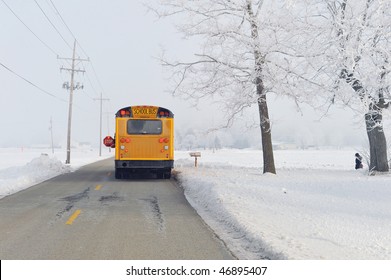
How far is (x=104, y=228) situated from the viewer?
8.09 m

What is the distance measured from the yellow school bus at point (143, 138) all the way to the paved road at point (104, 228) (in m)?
5.23

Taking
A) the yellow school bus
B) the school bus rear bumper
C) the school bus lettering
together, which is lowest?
the school bus rear bumper

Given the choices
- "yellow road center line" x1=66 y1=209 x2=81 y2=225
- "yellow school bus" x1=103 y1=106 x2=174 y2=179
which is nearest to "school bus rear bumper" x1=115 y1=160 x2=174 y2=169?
"yellow school bus" x1=103 y1=106 x2=174 y2=179

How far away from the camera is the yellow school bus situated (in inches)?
734

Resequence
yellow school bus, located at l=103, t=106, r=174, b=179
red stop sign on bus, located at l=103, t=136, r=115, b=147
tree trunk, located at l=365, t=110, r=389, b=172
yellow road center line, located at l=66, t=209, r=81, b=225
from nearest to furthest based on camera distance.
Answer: yellow road center line, located at l=66, t=209, r=81, b=225 < yellow school bus, located at l=103, t=106, r=174, b=179 < tree trunk, located at l=365, t=110, r=389, b=172 < red stop sign on bus, located at l=103, t=136, r=115, b=147

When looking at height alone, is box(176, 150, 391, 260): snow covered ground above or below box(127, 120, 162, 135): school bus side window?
below

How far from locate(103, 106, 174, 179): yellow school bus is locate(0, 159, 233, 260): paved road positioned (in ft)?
17.2

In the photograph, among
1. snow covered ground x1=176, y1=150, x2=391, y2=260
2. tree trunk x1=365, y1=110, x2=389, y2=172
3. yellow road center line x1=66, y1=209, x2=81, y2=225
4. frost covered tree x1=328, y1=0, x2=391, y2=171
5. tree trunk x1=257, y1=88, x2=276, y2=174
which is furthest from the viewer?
tree trunk x1=365, y1=110, x2=389, y2=172

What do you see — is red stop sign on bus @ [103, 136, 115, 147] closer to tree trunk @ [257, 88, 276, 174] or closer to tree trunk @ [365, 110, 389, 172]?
tree trunk @ [257, 88, 276, 174]

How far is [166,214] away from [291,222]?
315 centimetres

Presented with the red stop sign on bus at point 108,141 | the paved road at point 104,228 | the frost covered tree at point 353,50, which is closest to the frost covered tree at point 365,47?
the frost covered tree at point 353,50

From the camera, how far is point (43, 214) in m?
9.86

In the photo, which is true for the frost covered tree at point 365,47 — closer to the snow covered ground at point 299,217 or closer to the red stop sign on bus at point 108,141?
the snow covered ground at point 299,217
